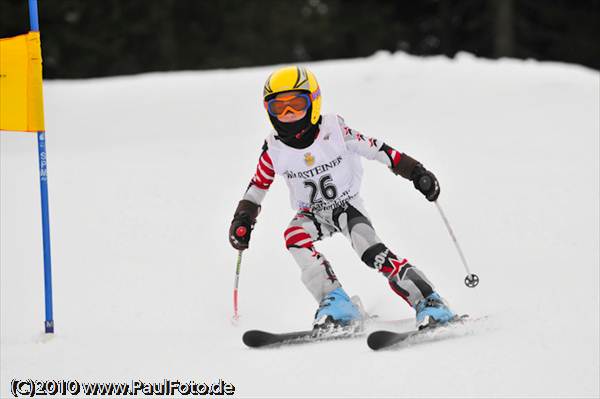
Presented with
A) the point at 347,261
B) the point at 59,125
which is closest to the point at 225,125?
the point at 59,125

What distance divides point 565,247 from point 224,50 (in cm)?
2120

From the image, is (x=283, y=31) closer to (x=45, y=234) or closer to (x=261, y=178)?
(x=261, y=178)

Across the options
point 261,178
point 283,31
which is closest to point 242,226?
point 261,178

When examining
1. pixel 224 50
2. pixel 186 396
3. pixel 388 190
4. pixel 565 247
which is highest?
pixel 224 50

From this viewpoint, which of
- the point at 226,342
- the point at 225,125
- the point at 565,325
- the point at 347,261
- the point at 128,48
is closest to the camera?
the point at 565,325

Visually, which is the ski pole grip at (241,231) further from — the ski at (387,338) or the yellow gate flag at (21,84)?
the yellow gate flag at (21,84)

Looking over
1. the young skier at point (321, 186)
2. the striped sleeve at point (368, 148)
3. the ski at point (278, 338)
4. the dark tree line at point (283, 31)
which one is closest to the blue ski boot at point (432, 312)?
the young skier at point (321, 186)

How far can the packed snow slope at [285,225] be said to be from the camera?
4996 mm

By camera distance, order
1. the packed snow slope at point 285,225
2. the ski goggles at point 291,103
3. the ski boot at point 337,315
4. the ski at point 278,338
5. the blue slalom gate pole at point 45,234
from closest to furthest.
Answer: the packed snow slope at point 285,225 → the ski at point 278,338 → the ski boot at point 337,315 → the ski goggles at point 291,103 → the blue slalom gate pole at point 45,234

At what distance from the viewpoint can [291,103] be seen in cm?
585

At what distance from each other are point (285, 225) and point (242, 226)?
3.01 metres

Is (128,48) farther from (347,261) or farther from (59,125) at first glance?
(347,261)

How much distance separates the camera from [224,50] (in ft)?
89.9

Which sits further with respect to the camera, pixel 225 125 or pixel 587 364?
pixel 225 125
